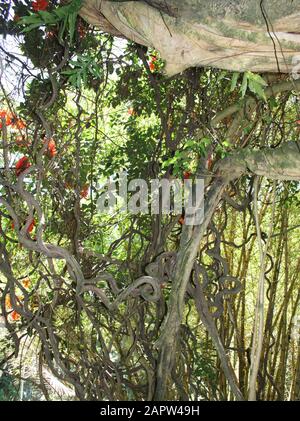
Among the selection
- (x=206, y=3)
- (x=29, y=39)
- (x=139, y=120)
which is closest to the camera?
(x=206, y=3)

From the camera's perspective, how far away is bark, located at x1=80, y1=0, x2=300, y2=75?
1.00 metres

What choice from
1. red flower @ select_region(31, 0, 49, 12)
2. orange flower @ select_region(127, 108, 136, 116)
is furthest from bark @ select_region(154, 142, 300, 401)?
→ red flower @ select_region(31, 0, 49, 12)

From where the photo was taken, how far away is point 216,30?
3.38 feet

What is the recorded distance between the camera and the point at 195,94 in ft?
5.86

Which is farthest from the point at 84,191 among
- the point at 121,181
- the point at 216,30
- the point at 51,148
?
the point at 216,30

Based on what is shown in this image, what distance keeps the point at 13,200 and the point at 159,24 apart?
2.43 feet

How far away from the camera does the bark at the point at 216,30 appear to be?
3.30 ft

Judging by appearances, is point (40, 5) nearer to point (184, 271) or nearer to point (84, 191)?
point (84, 191)

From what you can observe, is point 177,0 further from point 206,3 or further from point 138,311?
point 138,311
